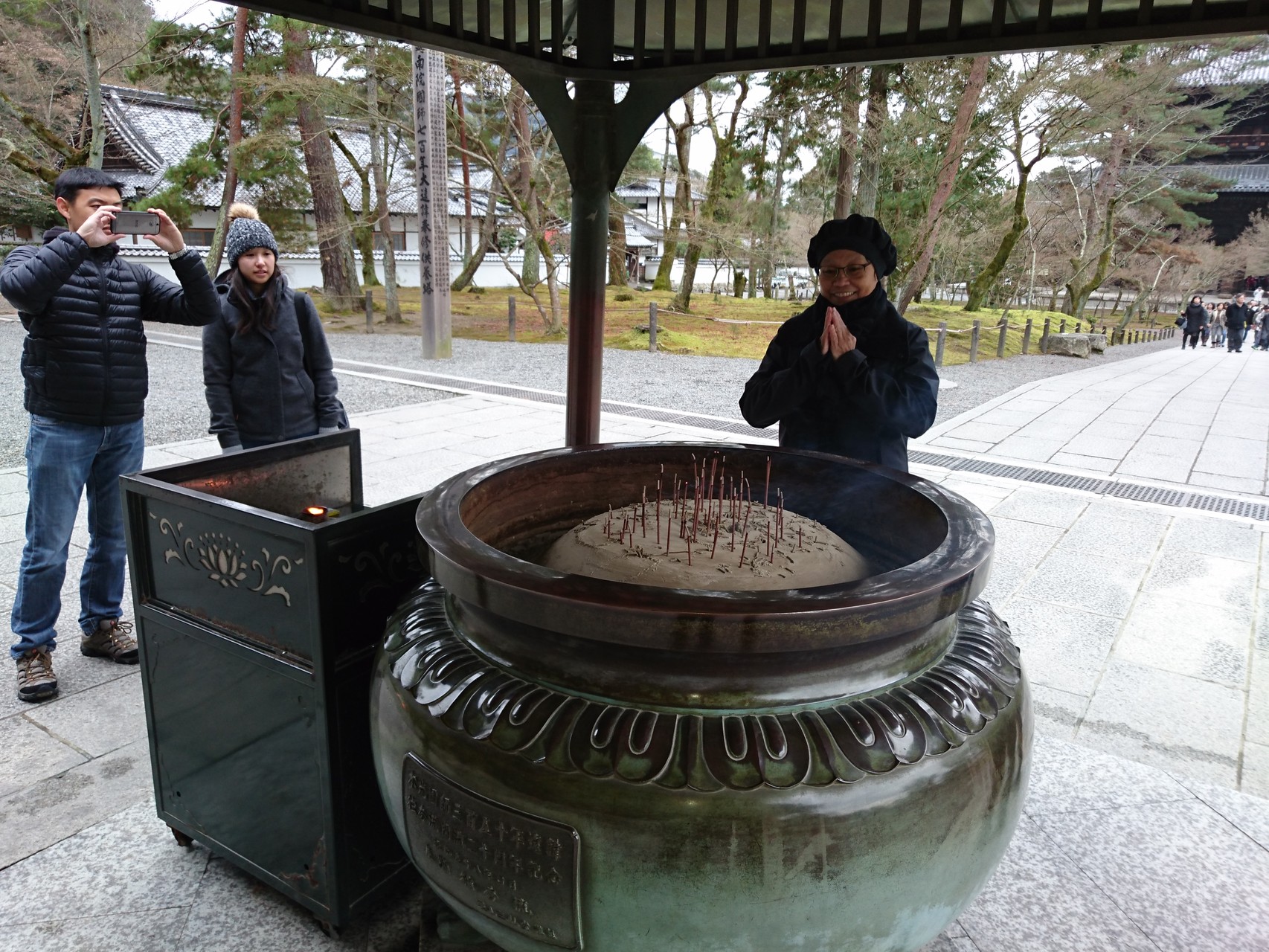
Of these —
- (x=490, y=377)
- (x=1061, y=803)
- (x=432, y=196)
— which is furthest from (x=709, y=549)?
(x=432, y=196)

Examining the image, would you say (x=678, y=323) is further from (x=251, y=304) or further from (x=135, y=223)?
(x=135, y=223)

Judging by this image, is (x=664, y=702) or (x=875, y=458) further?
(x=875, y=458)

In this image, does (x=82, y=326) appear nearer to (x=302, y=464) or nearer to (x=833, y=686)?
(x=302, y=464)

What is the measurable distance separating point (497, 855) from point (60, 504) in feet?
7.65

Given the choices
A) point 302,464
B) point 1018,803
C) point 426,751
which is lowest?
point 1018,803

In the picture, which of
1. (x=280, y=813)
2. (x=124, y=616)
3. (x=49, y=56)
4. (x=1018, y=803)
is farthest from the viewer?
(x=49, y=56)

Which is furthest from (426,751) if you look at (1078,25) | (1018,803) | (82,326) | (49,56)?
(49,56)

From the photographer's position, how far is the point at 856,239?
2.47 meters

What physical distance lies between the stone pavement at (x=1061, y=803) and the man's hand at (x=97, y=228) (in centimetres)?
157

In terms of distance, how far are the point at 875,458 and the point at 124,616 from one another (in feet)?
10.5

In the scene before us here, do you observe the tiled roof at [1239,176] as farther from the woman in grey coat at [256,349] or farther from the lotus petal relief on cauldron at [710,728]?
the lotus petal relief on cauldron at [710,728]

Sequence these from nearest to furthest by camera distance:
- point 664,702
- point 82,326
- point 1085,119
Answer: point 664,702 < point 82,326 < point 1085,119

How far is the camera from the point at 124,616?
366cm

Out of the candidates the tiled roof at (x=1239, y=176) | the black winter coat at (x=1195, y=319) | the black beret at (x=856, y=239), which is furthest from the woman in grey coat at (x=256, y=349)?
the tiled roof at (x=1239, y=176)
